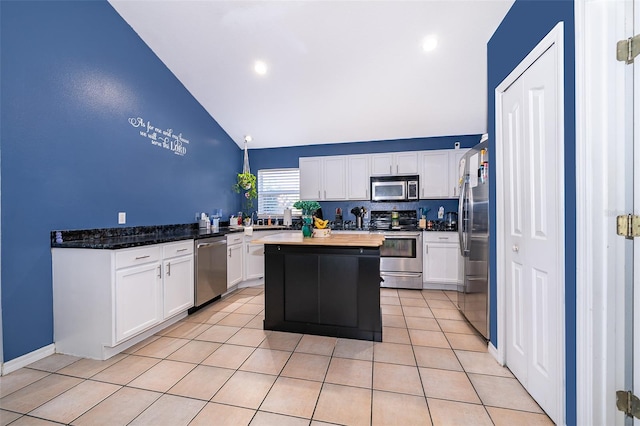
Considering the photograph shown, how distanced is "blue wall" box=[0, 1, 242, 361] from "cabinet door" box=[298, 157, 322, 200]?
7.33ft

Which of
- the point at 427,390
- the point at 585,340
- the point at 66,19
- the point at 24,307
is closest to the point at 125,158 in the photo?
the point at 66,19

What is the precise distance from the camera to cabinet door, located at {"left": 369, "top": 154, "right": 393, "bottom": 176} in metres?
4.57

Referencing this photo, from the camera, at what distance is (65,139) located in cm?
234

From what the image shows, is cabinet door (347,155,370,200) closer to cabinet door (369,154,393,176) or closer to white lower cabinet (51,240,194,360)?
cabinet door (369,154,393,176)

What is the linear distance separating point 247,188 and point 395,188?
8.71 ft

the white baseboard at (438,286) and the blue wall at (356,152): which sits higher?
the blue wall at (356,152)

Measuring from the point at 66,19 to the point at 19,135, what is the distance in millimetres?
1156

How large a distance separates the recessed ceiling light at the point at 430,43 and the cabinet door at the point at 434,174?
1860mm

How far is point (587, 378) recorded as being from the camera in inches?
48.3

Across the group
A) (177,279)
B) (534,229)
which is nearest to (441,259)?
(534,229)

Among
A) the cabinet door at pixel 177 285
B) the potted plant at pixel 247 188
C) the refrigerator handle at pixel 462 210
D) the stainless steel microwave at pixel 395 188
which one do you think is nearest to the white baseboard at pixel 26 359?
the cabinet door at pixel 177 285

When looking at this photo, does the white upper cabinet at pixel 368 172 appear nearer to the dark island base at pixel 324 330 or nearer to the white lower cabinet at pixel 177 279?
the white lower cabinet at pixel 177 279

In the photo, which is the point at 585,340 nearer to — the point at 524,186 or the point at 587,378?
the point at 587,378

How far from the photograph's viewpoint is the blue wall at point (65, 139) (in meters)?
2.01
